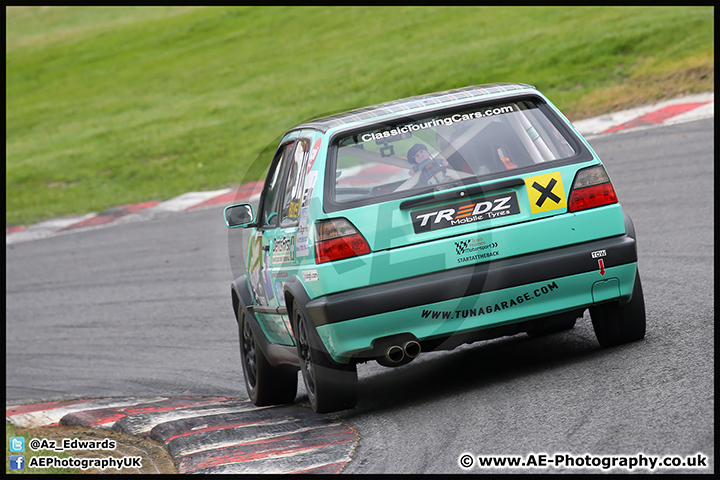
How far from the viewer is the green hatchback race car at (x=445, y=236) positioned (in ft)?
18.2

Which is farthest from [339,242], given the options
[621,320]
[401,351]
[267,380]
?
[267,380]

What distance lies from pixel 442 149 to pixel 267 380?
7.47ft

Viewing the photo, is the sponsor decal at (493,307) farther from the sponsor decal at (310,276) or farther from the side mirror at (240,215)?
the side mirror at (240,215)

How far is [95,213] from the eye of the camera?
21172 mm

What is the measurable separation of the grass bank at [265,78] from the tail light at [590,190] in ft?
7.47

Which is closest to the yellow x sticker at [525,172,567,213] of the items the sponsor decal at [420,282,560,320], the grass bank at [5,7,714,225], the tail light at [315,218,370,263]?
the sponsor decal at [420,282,560,320]

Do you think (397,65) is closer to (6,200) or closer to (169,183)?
(169,183)

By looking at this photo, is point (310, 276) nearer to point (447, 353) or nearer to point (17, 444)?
point (447, 353)

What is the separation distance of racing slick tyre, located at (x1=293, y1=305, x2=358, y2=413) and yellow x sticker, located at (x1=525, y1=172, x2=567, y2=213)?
1.41 meters

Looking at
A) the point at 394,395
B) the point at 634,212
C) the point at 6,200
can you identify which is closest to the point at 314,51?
the point at 6,200

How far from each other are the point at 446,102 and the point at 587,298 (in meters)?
1.42

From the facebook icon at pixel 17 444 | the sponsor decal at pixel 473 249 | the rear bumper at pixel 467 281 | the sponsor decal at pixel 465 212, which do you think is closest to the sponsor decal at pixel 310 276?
the rear bumper at pixel 467 281

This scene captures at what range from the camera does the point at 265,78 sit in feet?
108

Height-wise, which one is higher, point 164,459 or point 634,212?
point 634,212
